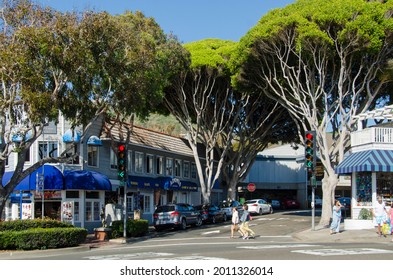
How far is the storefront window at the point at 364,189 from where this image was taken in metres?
29.2

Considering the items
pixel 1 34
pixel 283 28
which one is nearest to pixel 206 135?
pixel 283 28

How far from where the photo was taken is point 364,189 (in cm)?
2959

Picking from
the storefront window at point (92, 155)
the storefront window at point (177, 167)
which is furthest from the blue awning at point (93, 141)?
the storefront window at point (177, 167)

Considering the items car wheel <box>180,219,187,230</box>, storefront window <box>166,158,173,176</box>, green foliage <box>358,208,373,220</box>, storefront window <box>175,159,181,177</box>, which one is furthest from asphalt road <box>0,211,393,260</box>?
storefront window <box>175,159,181,177</box>

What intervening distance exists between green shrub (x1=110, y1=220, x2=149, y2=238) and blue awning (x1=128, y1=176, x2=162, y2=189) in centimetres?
947

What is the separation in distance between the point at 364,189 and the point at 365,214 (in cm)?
146

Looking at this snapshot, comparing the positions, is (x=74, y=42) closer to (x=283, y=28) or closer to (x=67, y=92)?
(x=67, y=92)

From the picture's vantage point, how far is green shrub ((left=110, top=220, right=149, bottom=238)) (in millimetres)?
29420

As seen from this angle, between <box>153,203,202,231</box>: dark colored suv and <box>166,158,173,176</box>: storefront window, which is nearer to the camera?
<box>153,203,202,231</box>: dark colored suv

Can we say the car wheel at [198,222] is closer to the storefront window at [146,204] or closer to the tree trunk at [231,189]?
the storefront window at [146,204]

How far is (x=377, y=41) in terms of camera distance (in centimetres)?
3178

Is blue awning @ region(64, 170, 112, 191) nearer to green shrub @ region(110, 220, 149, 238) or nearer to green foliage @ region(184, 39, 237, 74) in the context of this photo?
green shrub @ region(110, 220, 149, 238)

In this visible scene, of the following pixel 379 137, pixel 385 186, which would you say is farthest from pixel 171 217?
pixel 379 137

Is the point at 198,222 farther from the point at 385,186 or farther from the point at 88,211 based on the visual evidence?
the point at 385,186
